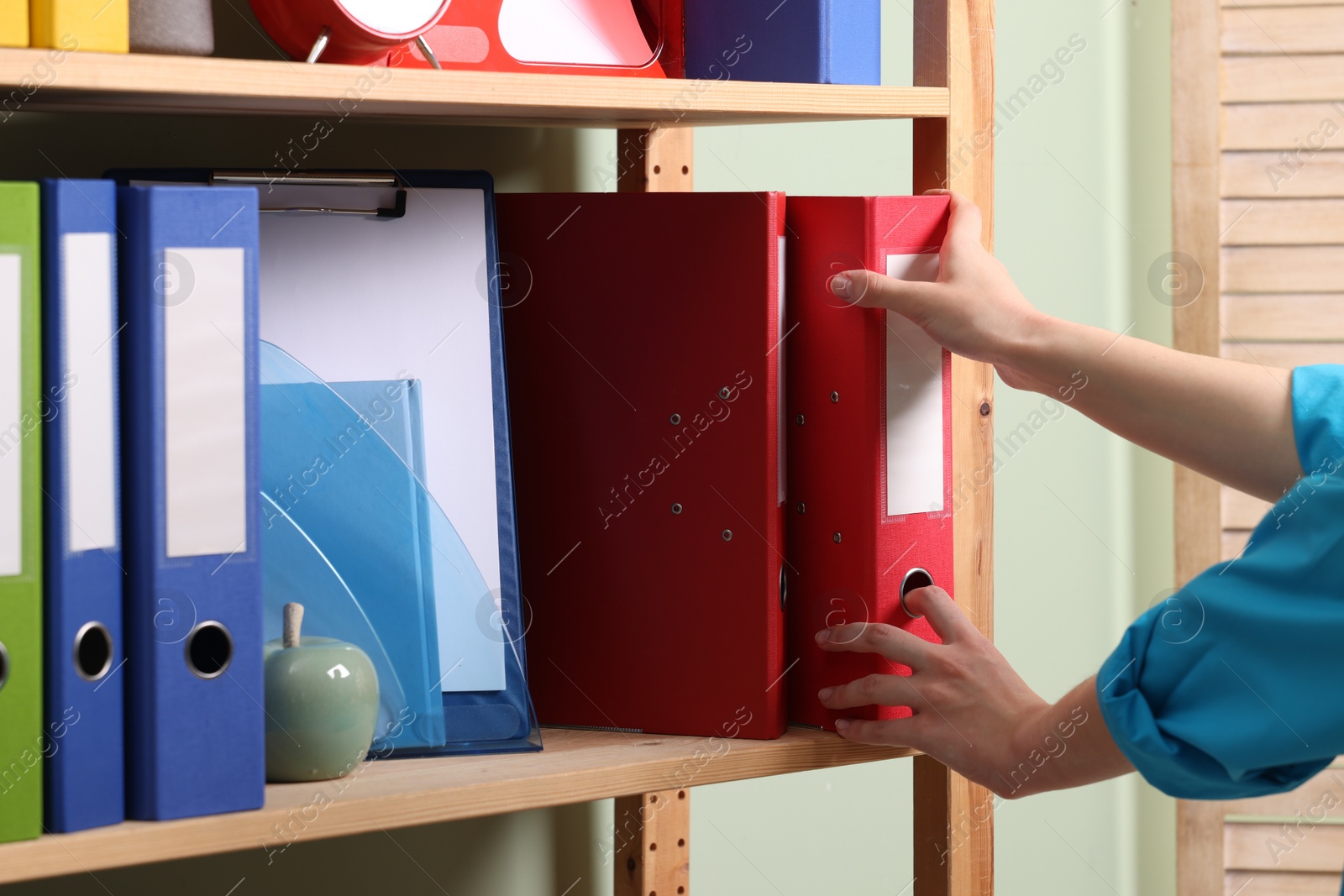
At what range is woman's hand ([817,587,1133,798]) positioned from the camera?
32.8 inches

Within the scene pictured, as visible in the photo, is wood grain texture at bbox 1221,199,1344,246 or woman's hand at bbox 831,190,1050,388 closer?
woman's hand at bbox 831,190,1050,388

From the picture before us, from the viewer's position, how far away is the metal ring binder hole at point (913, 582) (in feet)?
2.89

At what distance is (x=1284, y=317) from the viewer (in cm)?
143

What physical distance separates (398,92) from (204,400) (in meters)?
0.21

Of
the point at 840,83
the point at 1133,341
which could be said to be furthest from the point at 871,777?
the point at 840,83

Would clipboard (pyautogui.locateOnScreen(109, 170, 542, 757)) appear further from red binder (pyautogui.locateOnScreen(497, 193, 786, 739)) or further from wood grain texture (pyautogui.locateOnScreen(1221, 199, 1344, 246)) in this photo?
wood grain texture (pyautogui.locateOnScreen(1221, 199, 1344, 246))

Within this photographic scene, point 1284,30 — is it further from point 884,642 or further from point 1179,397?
point 884,642

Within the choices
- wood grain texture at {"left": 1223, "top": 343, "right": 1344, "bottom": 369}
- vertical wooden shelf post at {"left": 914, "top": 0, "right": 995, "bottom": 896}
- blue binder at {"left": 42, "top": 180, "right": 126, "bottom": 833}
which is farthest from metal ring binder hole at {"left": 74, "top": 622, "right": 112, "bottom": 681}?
wood grain texture at {"left": 1223, "top": 343, "right": 1344, "bottom": 369}

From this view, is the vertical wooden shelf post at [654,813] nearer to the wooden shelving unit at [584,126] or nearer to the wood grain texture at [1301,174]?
the wooden shelving unit at [584,126]

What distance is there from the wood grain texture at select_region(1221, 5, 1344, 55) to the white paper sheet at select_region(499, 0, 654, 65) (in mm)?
840

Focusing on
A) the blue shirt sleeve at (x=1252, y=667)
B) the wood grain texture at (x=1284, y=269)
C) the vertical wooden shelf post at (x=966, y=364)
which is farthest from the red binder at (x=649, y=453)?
the wood grain texture at (x=1284, y=269)

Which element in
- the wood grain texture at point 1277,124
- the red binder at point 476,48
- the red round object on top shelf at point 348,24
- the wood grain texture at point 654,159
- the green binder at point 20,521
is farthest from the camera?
the wood grain texture at point 1277,124

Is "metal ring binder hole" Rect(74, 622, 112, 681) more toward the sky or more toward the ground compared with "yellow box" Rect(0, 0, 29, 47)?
more toward the ground

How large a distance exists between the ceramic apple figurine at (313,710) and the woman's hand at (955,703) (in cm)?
32
